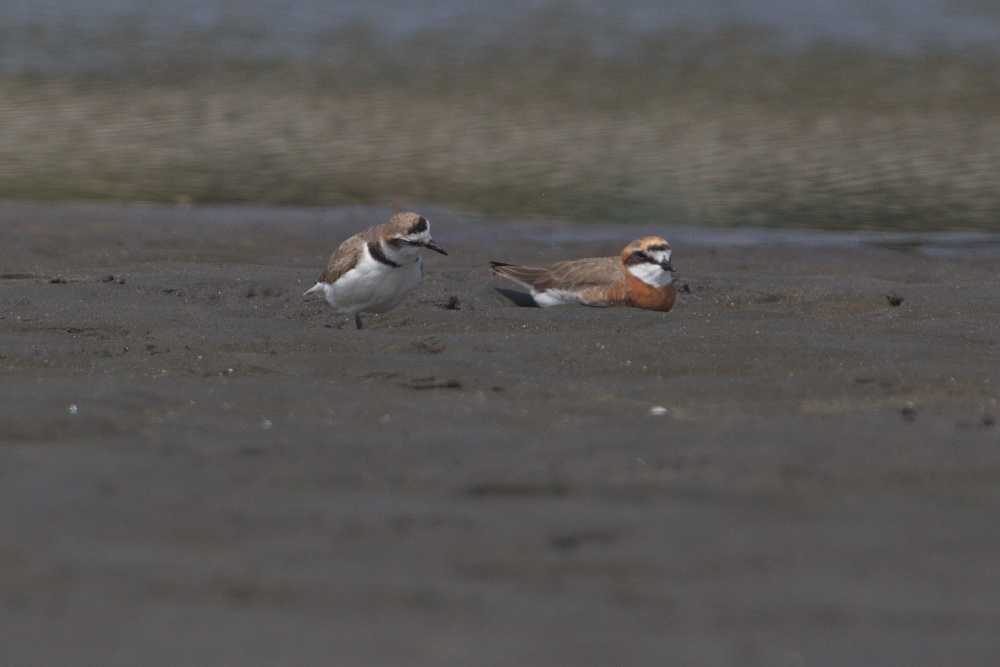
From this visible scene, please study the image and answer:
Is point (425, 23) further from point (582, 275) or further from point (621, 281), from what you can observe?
point (621, 281)

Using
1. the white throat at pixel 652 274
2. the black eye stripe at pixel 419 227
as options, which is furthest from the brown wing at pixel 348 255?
the white throat at pixel 652 274

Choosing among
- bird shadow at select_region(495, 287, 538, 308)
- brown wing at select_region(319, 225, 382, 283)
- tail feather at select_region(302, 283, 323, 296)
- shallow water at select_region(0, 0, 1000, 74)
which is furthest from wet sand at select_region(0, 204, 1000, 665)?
shallow water at select_region(0, 0, 1000, 74)

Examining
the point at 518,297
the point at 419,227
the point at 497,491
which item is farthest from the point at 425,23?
the point at 497,491

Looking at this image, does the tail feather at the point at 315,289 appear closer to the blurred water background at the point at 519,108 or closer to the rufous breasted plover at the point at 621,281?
the rufous breasted plover at the point at 621,281

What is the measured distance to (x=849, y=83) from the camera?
21562 mm

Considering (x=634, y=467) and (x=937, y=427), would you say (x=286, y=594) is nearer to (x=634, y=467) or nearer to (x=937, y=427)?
(x=634, y=467)

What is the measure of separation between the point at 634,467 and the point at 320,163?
12.6 m

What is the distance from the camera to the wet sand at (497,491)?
116 inches

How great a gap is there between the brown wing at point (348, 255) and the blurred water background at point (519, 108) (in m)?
5.40

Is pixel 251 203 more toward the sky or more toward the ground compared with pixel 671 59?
more toward the ground

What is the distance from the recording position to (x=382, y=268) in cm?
823

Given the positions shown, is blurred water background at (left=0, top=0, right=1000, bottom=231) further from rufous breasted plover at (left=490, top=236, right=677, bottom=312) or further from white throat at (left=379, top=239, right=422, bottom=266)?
white throat at (left=379, top=239, right=422, bottom=266)

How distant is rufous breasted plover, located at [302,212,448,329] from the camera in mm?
8227

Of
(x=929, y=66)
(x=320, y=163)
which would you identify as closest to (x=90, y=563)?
(x=320, y=163)
